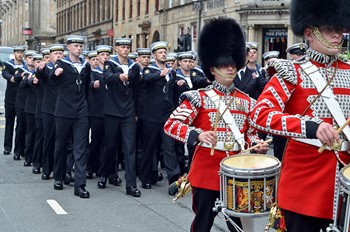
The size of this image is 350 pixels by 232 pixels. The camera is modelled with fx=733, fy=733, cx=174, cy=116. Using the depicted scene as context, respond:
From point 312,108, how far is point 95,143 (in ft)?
26.4

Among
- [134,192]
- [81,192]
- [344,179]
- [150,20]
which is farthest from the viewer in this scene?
[150,20]

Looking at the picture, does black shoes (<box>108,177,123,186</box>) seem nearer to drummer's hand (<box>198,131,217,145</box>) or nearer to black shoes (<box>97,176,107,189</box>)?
black shoes (<box>97,176,107,189</box>)

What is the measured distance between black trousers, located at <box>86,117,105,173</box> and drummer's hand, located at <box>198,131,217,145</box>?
6.58 metres

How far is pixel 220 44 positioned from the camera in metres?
6.45

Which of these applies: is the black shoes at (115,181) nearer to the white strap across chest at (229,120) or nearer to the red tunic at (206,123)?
the red tunic at (206,123)

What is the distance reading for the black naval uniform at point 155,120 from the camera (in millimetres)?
10953

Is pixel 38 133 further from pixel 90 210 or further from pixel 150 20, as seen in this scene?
pixel 150 20

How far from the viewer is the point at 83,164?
33.6 feet

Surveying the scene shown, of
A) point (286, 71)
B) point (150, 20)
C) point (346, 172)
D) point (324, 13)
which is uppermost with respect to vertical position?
point (150, 20)

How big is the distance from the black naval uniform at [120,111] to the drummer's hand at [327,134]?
20.8 ft

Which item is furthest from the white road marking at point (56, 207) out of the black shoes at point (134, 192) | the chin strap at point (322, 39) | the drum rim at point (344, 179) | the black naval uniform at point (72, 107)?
the drum rim at point (344, 179)

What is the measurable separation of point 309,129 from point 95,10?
68.1 meters

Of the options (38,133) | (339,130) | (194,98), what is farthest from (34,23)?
(339,130)

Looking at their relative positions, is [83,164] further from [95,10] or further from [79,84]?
[95,10]
